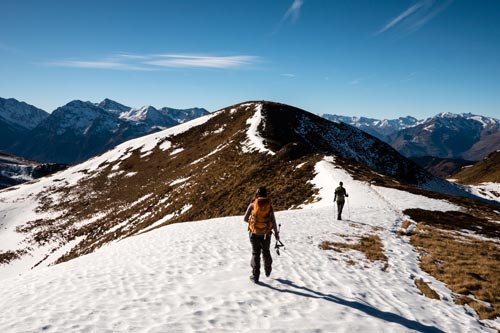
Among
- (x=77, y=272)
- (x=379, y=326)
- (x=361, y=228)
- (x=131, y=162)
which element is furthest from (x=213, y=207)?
(x=131, y=162)

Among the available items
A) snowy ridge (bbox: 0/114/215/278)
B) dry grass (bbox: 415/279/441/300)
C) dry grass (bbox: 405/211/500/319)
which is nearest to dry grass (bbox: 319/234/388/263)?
dry grass (bbox: 405/211/500/319)

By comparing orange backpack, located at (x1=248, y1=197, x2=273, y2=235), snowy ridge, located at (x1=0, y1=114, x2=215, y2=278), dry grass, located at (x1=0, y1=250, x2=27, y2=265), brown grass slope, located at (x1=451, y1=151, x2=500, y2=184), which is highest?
brown grass slope, located at (x1=451, y1=151, x2=500, y2=184)

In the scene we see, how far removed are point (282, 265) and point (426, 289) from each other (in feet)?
18.8

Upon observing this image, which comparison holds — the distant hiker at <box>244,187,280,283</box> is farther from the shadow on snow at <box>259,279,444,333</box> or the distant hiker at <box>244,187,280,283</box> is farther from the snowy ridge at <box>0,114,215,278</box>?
the snowy ridge at <box>0,114,215,278</box>

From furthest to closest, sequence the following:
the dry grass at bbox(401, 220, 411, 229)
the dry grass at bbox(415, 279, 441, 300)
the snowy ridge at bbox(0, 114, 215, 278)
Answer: the snowy ridge at bbox(0, 114, 215, 278) → the dry grass at bbox(401, 220, 411, 229) → the dry grass at bbox(415, 279, 441, 300)

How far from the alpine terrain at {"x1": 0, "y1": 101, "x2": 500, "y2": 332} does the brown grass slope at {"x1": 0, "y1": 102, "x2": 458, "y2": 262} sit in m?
0.51

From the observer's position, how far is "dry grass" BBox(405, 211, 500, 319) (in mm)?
12163

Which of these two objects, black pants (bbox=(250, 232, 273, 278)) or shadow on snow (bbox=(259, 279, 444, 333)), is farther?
black pants (bbox=(250, 232, 273, 278))

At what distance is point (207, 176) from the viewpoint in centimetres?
5778

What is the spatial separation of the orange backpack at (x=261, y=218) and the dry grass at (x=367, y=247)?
7271 millimetres

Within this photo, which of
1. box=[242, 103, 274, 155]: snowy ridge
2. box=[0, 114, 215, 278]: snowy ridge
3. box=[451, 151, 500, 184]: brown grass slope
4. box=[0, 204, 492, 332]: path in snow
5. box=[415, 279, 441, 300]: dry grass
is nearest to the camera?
box=[0, 204, 492, 332]: path in snow

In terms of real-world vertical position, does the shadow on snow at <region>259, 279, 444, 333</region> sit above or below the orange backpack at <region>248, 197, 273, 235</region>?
below

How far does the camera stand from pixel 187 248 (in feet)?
58.5

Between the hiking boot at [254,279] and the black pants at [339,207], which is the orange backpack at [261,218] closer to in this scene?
the hiking boot at [254,279]
